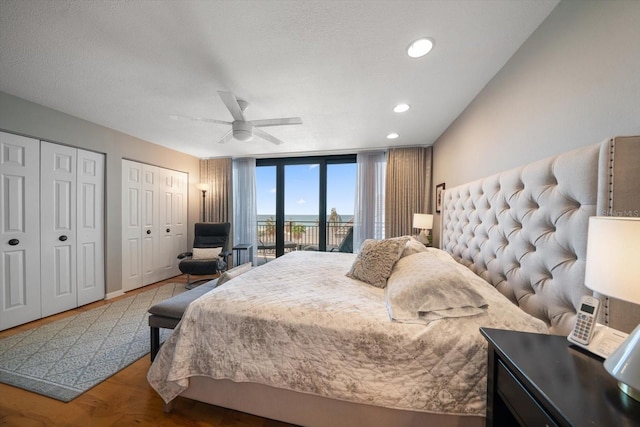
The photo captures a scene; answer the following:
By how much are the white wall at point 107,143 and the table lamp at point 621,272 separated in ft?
14.4

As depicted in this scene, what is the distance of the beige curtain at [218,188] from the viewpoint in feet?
15.2

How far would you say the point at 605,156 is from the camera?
2.61 ft

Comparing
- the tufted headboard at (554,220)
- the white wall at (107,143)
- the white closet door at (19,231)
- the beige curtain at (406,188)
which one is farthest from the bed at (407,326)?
the white wall at (107,143)

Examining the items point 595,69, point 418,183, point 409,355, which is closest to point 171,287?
point 409,355

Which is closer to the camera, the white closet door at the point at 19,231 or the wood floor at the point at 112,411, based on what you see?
the wood floor at the point at 112,411

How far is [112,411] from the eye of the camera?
138 centimetres

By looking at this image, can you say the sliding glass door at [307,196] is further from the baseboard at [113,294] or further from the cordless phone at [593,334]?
the cordless phone at [593,334]

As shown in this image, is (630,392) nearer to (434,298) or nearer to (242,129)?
(434,298)

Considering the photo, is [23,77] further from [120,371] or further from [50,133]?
[120,371]

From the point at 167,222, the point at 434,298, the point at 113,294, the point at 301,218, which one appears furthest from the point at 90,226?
the point at 434,298

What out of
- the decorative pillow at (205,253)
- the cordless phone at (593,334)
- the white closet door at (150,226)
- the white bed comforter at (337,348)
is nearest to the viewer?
the cordless phone at (593,334)

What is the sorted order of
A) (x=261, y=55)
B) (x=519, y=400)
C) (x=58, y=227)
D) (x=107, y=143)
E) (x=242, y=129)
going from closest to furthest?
(x=519, y=400), (x=261, y=55), (x=242, y=129), (x=58, y=227), (x=107, y=143)

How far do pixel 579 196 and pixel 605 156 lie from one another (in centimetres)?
17

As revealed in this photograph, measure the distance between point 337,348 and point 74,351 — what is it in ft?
8.04
